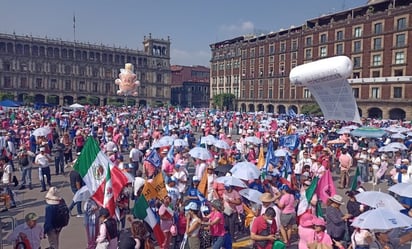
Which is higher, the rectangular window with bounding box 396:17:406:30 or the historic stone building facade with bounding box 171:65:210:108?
the rectangular window with bounding box 396:17:406:30

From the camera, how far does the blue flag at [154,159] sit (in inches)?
400

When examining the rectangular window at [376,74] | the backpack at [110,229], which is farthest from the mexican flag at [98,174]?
the rectangular window at [376,74]

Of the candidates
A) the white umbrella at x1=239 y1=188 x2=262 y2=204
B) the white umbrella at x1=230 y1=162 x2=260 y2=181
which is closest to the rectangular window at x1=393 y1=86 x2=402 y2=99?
the white umbrella at x1=230 y1=162 x2=260 y2=181

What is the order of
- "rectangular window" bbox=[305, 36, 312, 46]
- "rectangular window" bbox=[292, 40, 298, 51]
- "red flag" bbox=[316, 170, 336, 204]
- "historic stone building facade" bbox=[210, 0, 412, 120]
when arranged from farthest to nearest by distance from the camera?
"rectangular window" bbox=[292, 40, 298, 51] → "rectangular window" bbox=[305, 36, 312, 46] → "historic stone building facade" bbox=[210, 0, 412, 120] → "red flag" bbox=[316, 170, 336, 204]

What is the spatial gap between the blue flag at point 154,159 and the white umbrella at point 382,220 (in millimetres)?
6064

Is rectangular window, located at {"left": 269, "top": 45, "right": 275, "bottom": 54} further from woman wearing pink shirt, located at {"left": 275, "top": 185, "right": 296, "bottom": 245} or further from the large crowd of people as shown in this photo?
woman wearing pink shirt, located at {"left": 275, "top": 185, "right": 296, "bottom": 245}

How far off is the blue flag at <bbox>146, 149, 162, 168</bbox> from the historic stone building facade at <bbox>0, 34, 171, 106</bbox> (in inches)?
2278

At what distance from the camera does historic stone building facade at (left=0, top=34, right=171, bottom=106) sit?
67.2m

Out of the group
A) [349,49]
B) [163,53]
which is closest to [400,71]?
[349,49]

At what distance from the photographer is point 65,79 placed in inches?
2852

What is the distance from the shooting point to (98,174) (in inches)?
258

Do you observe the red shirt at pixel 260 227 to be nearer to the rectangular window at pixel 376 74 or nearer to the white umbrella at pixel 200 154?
the white umbrella at pixel 200 154

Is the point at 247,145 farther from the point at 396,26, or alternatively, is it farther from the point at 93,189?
the point at 396,26

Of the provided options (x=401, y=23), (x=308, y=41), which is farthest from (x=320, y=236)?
(x=308, y=41)
